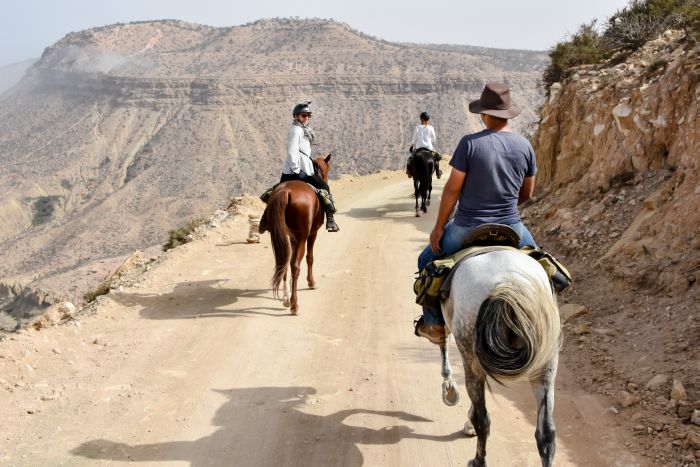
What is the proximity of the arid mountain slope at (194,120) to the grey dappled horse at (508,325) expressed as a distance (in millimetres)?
67047

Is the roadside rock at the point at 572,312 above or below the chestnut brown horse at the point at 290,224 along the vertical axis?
below

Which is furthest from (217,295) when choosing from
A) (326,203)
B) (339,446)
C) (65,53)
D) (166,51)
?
(65,53)

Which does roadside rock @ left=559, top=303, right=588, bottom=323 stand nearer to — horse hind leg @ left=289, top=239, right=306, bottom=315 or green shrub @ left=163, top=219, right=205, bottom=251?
horse hind leg @ left=289, top=239, right=306, bottom=315

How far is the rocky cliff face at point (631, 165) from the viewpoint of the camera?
7.72 meters

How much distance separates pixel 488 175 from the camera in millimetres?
4617

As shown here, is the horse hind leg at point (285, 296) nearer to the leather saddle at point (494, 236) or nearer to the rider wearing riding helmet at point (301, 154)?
the rider wearing riding helmet at point (301, 154)

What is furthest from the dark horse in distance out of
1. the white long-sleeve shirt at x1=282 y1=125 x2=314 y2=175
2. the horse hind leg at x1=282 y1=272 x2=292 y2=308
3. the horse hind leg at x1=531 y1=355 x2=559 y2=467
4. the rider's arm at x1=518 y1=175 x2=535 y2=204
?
the horse hind leg at x1=531 y1=355 x2=559 y2=467

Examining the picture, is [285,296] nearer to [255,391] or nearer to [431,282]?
[255,391]

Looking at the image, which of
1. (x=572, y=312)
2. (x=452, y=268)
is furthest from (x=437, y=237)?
(x=572, y=312)

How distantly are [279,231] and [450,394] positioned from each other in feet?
12.1

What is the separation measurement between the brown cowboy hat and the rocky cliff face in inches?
141

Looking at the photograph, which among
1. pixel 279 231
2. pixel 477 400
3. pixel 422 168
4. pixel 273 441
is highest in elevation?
pixel 422 168

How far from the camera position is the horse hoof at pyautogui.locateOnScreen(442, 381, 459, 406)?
573 cm

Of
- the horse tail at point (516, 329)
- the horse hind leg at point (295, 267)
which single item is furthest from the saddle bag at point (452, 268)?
the horse hind leg at point (295, 267)
